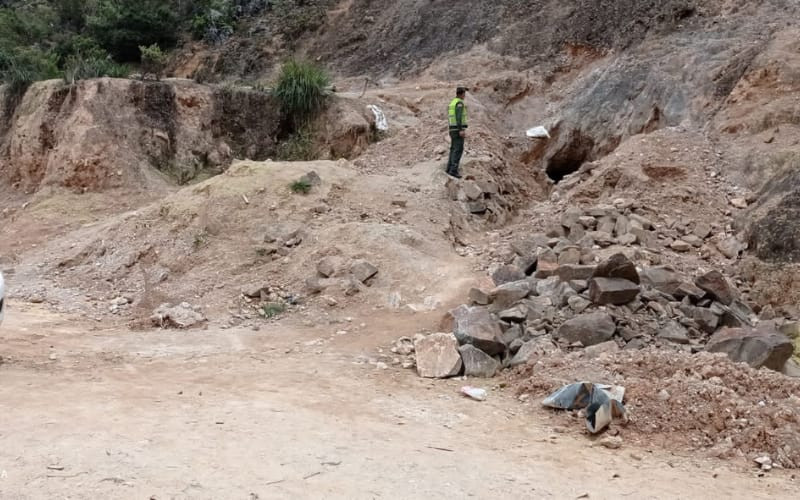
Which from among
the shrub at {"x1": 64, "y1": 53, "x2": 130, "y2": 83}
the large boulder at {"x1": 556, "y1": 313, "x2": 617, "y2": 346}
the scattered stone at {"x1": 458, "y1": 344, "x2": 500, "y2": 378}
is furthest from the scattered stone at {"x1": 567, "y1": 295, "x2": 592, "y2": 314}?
the shrub at {"x1": 64, "y1": 53, "x2": 130, "y2": 83}

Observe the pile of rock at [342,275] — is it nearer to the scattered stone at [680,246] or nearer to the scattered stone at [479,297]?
Result: the scattered stone at [479,297]

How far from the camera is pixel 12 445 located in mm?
3930

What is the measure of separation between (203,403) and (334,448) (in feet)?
3.99

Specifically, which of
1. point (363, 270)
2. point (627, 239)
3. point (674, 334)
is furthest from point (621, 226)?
point (363, 270)

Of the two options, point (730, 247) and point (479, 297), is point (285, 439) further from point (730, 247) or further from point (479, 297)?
point (730, 247)

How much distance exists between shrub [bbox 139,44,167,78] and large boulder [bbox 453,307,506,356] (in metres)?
A: 13.0

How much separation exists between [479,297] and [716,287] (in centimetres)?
223

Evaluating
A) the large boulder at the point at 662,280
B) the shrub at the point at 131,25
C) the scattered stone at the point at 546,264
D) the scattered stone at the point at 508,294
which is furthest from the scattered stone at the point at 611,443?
the shrub at the point at 131,25

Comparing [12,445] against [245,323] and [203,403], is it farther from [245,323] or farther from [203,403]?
[245,323]

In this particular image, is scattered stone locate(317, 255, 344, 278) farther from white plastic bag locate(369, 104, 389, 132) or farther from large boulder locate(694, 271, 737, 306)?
white plastic bag locate(369, 104, 389, 132)

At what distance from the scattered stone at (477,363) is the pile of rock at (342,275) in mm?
2280

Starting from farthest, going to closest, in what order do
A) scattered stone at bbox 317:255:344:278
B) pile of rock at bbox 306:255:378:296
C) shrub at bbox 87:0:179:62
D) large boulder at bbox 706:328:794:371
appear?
shrub at bbox 87:0:179:62
scattered stone at bbox 317:255:344:278
pile of rock at bbox 306:255:378:296
large boulder at bbox 706:328:794:371

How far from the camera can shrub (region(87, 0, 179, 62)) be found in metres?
20.3

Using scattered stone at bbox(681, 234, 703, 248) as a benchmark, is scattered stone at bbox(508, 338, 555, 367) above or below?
below
